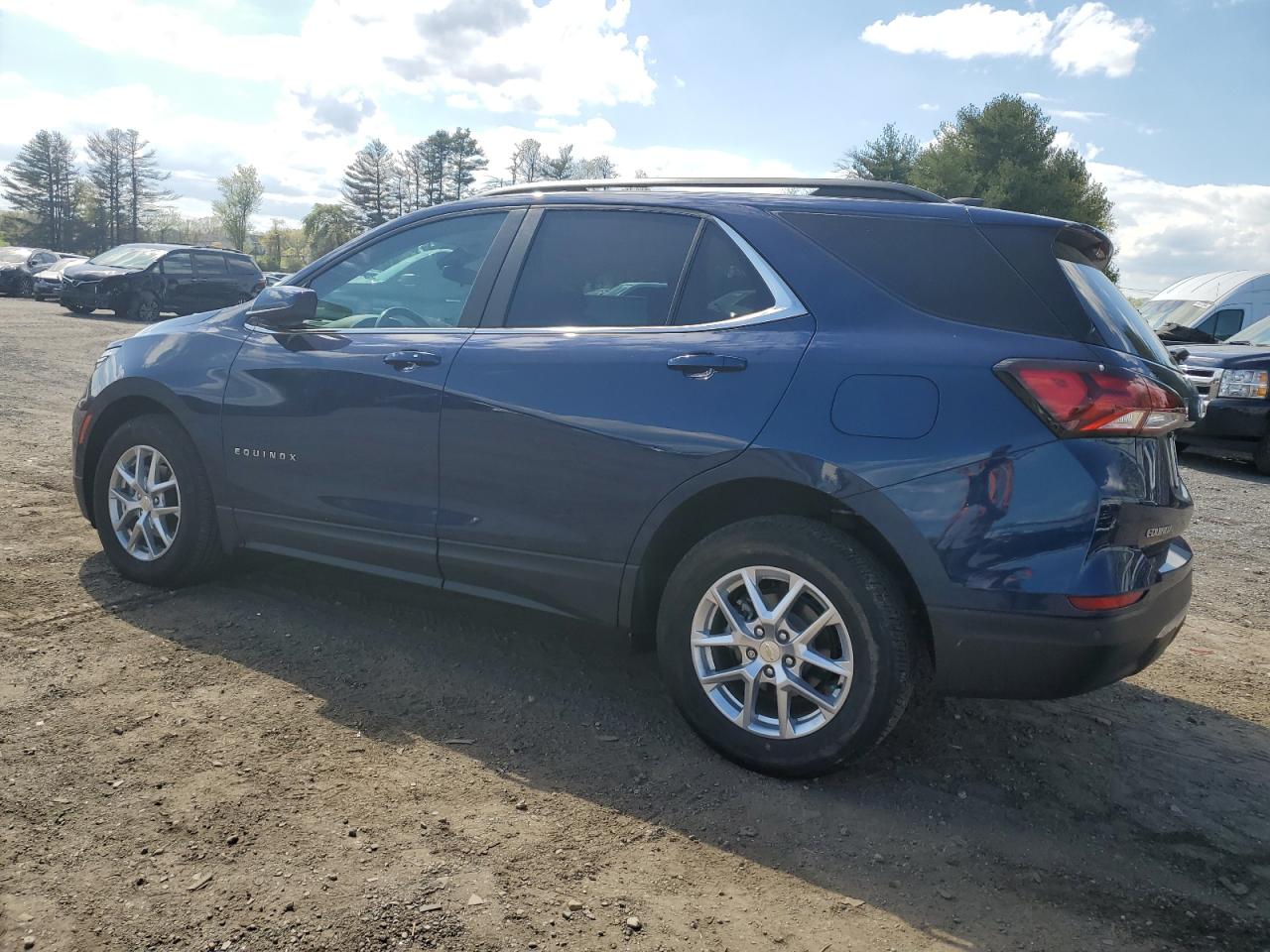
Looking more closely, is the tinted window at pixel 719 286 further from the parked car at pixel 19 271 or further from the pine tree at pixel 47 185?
the pine tree at pixel 47 185

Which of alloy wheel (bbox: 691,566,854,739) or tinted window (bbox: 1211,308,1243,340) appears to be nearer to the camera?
alloy wheel (bbox: 691,566,854,739)

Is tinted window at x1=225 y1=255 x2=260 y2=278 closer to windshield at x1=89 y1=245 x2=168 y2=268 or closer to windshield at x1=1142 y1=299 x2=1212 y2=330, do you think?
windshield at x1=89 y1=245 x2=168 y2=268

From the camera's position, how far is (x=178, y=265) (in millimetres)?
23719

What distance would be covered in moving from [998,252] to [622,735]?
1.96 m

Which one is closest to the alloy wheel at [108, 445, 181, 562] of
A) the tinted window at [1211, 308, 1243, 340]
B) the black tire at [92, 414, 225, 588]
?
the black tire at [92, 414, 225, 588]

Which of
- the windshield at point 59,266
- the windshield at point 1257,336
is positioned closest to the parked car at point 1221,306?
the windshield at point 1257,336

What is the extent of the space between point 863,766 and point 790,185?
6.44 feet

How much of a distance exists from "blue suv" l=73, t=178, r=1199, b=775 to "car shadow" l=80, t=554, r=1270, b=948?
0.28 metres

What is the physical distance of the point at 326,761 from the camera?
10.4 ft

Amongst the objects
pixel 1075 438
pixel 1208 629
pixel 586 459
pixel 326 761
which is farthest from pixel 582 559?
pixel 1208 629

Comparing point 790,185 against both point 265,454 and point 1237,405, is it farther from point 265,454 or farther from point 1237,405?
point 1237,405

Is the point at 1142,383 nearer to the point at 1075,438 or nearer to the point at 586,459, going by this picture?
the point at 1075,438

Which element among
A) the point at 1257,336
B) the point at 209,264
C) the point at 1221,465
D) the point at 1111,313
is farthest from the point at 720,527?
the point at 209,264

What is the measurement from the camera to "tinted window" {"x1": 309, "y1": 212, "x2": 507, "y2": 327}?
4.00 m
